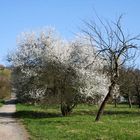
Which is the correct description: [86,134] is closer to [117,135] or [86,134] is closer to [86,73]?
[117,135]

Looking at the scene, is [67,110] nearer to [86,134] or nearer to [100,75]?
[100,75]

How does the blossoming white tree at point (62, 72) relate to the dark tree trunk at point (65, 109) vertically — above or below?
above

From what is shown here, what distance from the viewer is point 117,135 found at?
67.8 feet

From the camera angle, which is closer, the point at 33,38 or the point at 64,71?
the point at 64,71

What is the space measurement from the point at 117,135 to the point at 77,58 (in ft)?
60.9

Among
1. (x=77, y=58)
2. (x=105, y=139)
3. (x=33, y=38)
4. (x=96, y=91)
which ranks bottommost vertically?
Result: (x=105, y=139)

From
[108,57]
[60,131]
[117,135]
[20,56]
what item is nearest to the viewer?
[117,135]

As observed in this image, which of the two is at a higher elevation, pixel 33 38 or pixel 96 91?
pixel 33 38

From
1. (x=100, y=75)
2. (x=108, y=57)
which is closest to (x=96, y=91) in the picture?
(x=100, y=75)

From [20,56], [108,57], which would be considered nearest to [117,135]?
[108,57]

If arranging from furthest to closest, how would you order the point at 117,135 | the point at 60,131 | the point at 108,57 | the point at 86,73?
the point at 86,73
the point at 108,57
the point at 60,131
the point at 117,135

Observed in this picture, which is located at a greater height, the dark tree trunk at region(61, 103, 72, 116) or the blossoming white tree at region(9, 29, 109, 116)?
the blossoming white tree at region(9, 29, 109, 116)

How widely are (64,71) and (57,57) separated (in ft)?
4.62

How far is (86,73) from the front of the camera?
38281 mm
